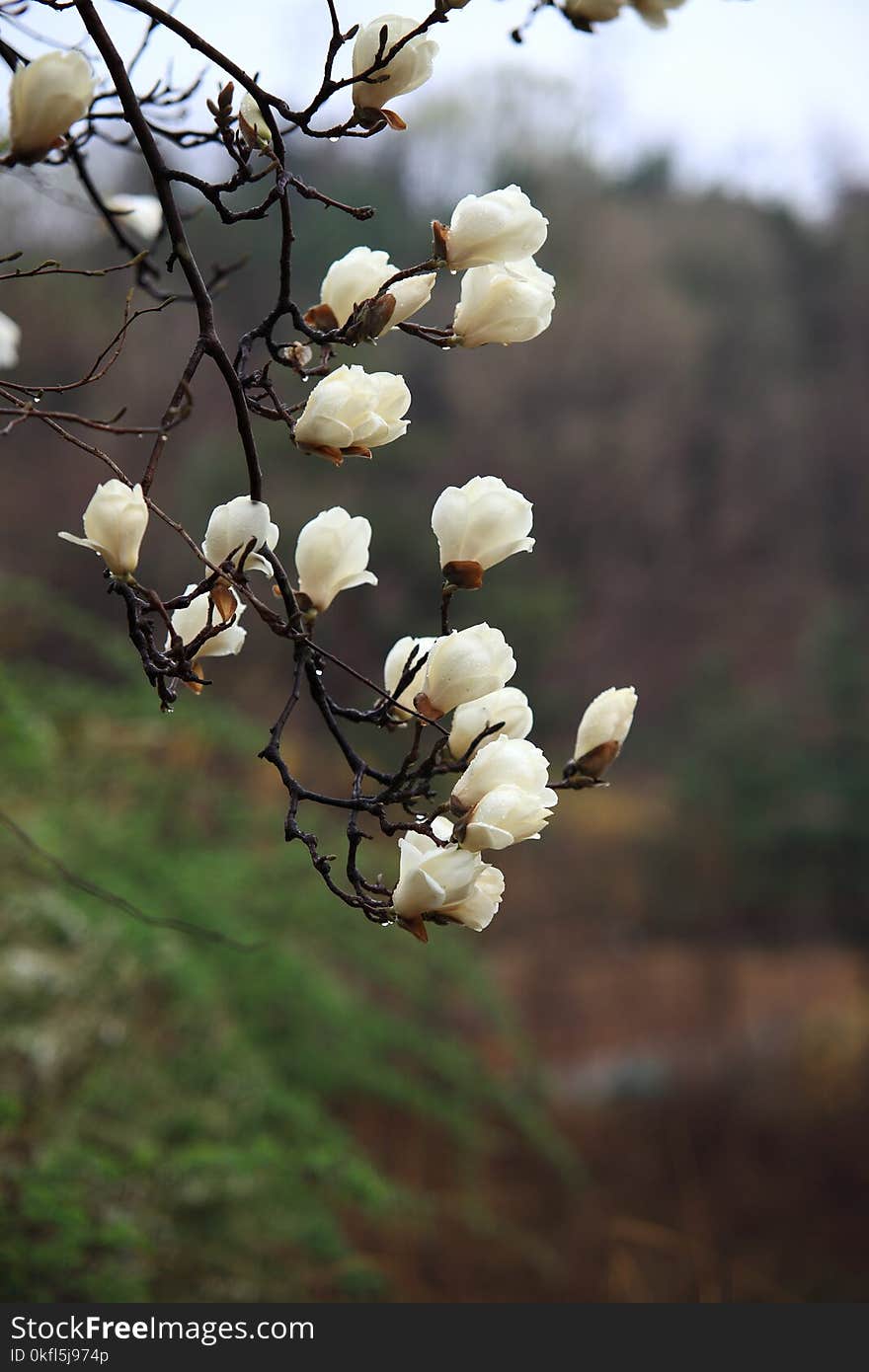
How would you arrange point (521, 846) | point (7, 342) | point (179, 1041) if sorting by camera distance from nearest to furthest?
point (7, 342) → point (179, 1041) → point (521, 846)

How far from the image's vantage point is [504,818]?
42 centimetres

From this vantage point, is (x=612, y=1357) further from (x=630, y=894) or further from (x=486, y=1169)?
(x=630, y=894)

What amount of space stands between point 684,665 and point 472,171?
3.91 m

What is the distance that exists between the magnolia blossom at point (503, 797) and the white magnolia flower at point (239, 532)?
118 millimetres

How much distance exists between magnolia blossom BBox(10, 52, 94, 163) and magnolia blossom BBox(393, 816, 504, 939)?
0.92ft

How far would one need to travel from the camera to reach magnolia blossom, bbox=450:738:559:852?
42 cm

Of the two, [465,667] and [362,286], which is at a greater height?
[362,286]

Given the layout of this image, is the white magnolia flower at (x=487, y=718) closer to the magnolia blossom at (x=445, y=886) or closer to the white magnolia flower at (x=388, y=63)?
the magnolia blossom at (x=445, y=886)

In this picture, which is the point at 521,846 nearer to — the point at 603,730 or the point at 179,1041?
the point at 179,1041

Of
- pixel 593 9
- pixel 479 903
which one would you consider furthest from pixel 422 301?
pixel 479 903

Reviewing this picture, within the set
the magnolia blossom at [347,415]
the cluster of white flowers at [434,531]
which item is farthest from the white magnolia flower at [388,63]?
the magnolia blossom at [347,415]

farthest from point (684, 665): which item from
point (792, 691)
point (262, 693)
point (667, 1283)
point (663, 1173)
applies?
point (667, 1283)

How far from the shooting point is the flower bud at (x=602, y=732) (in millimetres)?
500

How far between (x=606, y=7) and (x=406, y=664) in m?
0.29
